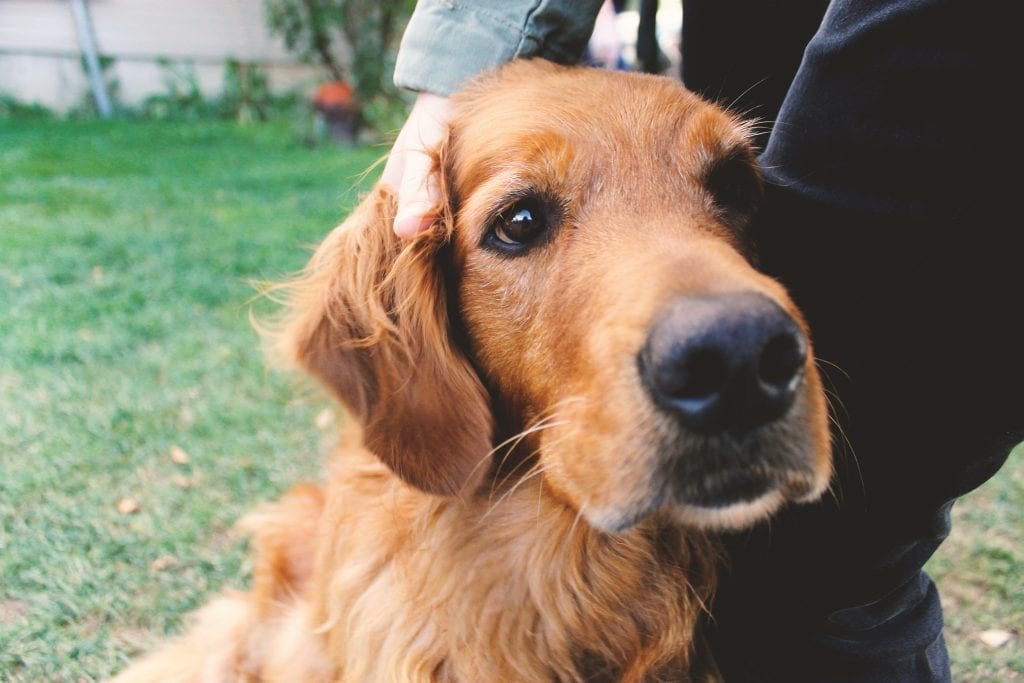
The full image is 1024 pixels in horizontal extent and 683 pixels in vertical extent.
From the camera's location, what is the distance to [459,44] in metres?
2.47

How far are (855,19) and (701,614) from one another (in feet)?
5.54

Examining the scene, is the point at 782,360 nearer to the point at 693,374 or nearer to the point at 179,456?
the point at 693,374

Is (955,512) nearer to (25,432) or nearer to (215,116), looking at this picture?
(25,432)

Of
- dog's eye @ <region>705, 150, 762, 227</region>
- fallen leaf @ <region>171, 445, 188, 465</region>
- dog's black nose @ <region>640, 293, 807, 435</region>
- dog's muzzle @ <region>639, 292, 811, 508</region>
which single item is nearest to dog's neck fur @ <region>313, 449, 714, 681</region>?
dog's muzzle @ <region>639, 292, 811, 508</region>

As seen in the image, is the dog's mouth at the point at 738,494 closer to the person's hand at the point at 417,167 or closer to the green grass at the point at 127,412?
the person's hand at the point at 417,167

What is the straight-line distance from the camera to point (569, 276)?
200cm

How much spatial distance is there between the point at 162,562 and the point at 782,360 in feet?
8.95

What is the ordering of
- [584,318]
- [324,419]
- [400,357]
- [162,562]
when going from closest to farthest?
[584,318] < [400,357] < [162,562] < [324,419]

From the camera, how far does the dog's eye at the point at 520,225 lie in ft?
6.95

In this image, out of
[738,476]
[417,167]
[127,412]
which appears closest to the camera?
[738,476]

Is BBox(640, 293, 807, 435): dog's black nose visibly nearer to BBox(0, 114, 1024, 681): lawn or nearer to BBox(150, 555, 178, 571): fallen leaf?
BBox(0, 114, 1024, 681): lawn

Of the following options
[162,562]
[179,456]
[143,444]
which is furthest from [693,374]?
[143,444]

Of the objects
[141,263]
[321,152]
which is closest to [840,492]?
[141,263]

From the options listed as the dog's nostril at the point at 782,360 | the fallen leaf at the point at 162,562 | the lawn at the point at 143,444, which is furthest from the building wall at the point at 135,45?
the dog's nostril at the point at 782,360
